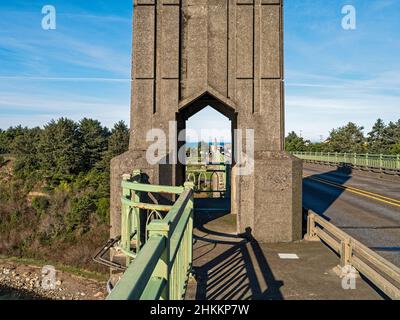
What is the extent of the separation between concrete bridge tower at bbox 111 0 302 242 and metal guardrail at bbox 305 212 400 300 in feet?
2.06

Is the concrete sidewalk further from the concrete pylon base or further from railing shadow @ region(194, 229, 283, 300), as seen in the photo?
the concrete pylon base

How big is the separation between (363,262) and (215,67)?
18.8ft

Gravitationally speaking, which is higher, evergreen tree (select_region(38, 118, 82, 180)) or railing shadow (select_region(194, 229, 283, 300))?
evergreen tree (select_region(38, 118, 82, 180))

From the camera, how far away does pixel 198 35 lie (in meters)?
8.88

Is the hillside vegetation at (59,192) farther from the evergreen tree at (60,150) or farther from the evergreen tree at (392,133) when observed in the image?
the evergreen tree at (392,133)

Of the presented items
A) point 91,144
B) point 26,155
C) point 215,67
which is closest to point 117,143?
point 91,144

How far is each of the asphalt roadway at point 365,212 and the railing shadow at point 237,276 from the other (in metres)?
3.05

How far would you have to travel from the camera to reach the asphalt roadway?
9023mm

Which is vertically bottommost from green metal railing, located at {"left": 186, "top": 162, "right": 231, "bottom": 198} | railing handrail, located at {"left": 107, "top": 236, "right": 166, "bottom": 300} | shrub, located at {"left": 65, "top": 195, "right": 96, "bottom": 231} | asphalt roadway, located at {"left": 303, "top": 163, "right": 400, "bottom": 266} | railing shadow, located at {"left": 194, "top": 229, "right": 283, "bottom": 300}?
shrub, located at {"left": 65, "top": 195, "right": 96, "bottom": 231}

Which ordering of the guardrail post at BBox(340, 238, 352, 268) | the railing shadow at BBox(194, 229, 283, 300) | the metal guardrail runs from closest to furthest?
the metal guardrail → the railing shadow at BBox(194, 229, 283, 300) → the guardrail post at BBox(340, 238, 352, 268)

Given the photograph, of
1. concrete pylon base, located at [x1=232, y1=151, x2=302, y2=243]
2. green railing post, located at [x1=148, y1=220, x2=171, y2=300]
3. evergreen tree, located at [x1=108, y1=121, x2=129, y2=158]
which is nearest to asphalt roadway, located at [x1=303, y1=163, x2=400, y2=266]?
concrete pylon base, located at [x1=232, y1=151, x2=302, y2=243]

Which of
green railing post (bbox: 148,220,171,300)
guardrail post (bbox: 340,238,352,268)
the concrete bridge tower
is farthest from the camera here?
the concrete bridge tower

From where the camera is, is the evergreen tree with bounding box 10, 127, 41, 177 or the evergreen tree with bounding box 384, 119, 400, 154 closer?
the evergreen tree with bounding box 10, 127, 41, 177

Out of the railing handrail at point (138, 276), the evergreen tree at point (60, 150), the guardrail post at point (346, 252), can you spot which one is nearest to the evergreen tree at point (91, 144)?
the evergreen tree at point (60, 150)
